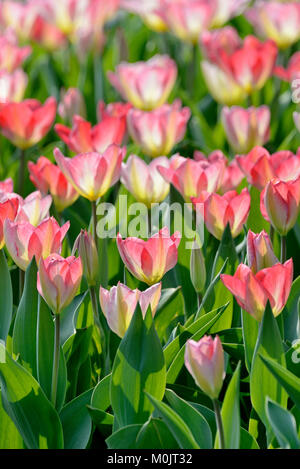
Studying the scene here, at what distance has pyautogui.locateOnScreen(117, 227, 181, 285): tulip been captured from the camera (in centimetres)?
139

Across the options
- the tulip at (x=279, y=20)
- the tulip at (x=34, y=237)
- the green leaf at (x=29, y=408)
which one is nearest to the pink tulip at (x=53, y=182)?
the tulip at (x=34, y=237)

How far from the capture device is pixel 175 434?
118 centimetres

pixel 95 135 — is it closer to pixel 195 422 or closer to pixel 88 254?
pixel 88 254

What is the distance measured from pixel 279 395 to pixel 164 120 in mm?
868

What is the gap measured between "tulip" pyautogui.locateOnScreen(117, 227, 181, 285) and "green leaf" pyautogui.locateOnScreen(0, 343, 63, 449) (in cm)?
26

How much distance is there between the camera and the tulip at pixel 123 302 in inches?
51.4

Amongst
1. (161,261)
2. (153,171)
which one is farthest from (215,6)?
(161,261)

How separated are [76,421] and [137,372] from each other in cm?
14

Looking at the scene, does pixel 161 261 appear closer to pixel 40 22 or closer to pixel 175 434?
pixel 175 434

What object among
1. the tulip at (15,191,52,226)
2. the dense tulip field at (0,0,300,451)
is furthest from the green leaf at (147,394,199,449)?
the tulip at (15,191,52,226)

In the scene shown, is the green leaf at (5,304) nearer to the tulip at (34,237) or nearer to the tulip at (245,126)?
the tulip at (34,237)

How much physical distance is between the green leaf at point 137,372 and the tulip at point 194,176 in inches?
18.2

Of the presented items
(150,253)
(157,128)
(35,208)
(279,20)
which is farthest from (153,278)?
(279,20)

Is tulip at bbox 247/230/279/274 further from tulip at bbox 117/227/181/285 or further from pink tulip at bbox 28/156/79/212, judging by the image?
pink tulip at bbox 28/156/79/212
